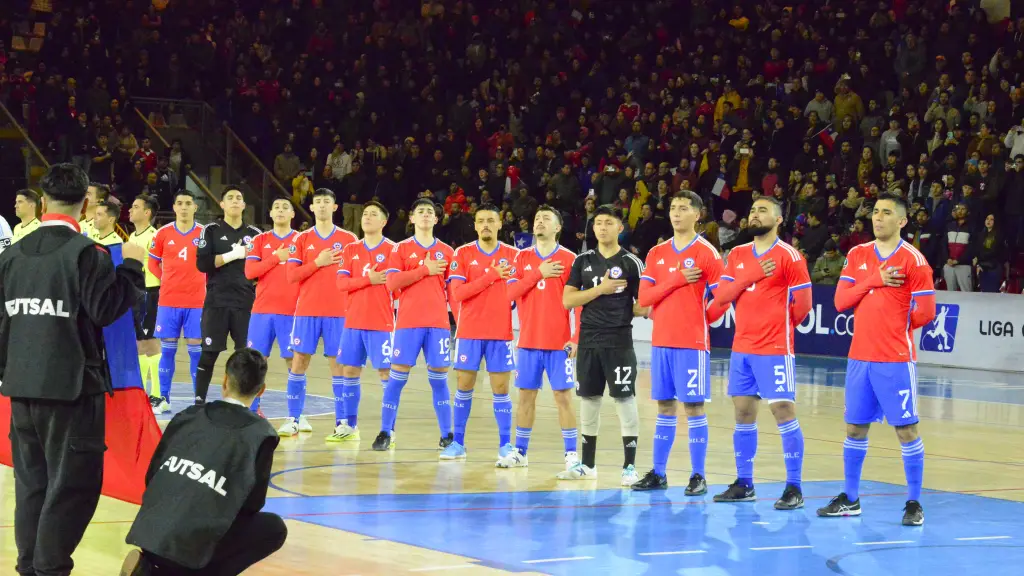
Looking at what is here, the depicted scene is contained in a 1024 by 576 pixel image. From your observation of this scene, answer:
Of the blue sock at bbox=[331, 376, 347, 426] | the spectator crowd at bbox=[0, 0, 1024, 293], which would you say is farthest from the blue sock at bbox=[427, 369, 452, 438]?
the spectator crowd at bbox=[0, 0, 1024, 293]

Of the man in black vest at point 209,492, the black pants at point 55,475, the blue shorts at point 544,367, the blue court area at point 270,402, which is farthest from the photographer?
the blue court area at point 270,402

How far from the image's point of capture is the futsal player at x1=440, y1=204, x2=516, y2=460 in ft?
40.6

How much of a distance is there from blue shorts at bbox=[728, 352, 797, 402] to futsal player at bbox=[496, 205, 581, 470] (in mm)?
1659

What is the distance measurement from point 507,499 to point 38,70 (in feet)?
70.2

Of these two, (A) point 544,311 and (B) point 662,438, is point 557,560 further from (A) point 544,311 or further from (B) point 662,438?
(A) point 544,311

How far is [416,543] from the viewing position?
865 cm

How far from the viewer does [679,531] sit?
30.7 ft

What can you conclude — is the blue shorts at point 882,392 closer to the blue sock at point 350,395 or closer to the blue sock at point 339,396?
the blue sock at point 350,395

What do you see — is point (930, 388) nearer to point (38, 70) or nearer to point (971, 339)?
point (971, 339)

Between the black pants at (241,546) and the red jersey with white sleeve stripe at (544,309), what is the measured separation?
581 cm

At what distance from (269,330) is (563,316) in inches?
148

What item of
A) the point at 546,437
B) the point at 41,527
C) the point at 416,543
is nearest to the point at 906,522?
the point at 416,543

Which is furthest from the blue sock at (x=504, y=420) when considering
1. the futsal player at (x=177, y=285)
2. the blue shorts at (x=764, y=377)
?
the futsal player at (x=177, y=285)

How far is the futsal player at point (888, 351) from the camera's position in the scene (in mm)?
9898
